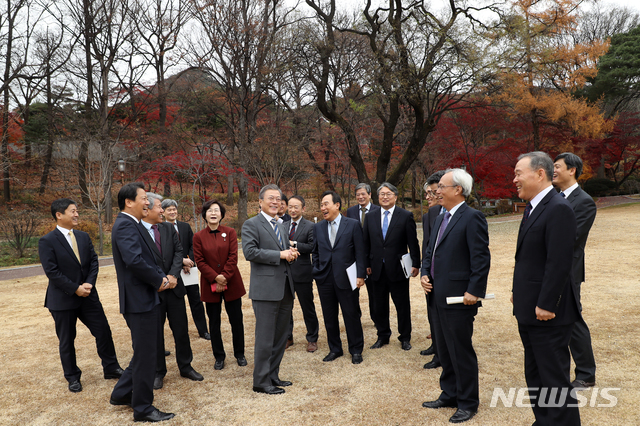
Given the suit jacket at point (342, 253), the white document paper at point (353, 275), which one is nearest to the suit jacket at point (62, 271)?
the suit jacket at point (342, 253)

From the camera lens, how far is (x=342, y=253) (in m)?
4.30

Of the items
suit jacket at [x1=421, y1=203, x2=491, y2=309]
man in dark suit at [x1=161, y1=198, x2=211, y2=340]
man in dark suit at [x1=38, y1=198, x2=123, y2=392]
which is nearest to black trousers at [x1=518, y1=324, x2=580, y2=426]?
suit jacket at [x1=421, y1=203, x2=491, y2=309]

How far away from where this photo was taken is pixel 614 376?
3451 mm

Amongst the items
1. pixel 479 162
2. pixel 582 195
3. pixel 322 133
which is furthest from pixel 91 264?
pixel 479 162

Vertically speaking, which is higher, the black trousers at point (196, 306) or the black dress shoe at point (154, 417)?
the black trousers at point (196, 306)

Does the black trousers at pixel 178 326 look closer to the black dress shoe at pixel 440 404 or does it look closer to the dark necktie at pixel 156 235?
the dark necktie at pixel 156 235

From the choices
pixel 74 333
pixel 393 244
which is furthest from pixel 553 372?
pixel 74 333

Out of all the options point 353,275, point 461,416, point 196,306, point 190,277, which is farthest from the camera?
point 196,306

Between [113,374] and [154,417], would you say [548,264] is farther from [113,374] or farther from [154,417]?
[113,374]

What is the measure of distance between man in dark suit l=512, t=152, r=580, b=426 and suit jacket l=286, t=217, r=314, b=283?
244 cm

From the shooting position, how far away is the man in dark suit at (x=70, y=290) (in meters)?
3.77

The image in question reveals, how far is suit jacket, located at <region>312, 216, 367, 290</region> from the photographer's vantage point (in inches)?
168

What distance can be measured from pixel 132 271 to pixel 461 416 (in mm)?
2604

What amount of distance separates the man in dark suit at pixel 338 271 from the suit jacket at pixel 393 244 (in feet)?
0.89
